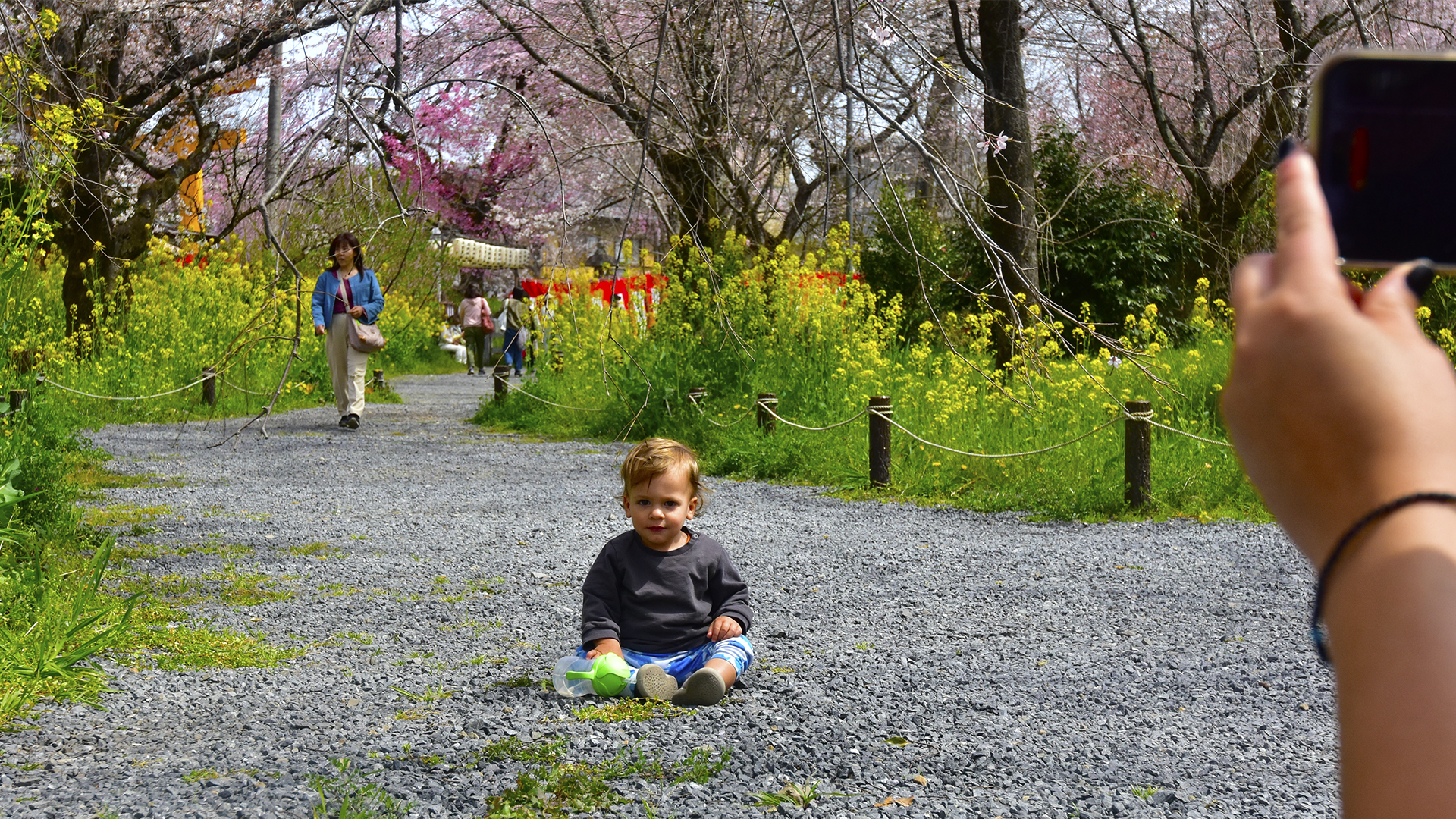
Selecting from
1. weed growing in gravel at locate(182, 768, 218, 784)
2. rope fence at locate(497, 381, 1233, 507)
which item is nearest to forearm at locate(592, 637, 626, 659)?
weed growing in gravel at locate(182, 768, 218, 784)

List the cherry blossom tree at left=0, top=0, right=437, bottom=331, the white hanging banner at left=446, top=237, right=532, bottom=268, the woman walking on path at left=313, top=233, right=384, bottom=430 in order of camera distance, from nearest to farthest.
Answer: the cherry blossom tree at left=0, top=0, right=437, bottom=331 < the woman walking on path at left=313, top=233, right=384, bottom=430 < the white hanging banner at left=446, top=237, right=532, bottom=268

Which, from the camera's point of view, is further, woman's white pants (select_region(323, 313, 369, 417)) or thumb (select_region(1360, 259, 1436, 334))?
woman's white pants (select_region(323, 313, 369, 417))

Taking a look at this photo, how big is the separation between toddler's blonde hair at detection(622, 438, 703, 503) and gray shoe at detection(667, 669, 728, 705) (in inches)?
23.7

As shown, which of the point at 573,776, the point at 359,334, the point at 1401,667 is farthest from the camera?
the point at 359,334

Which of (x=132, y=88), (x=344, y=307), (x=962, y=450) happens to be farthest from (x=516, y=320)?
(x=962, y=450)

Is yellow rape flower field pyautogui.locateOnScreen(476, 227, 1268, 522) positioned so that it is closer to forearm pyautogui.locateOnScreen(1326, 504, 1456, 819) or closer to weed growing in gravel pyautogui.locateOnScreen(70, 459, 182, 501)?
weed growing in gravel pyautogui.locateOnScreen(70, 459, 182, 501)

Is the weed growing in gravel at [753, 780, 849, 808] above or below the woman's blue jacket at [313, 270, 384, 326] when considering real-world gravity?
below

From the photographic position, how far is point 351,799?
2.47 m

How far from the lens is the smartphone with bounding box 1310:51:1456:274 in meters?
0.61

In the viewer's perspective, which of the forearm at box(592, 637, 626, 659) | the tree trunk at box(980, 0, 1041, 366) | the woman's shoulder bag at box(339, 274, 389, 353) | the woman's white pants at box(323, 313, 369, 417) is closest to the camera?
the forearm at box(592, 637, 626, 659)

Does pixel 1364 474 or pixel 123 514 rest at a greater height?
pixel 1364 474

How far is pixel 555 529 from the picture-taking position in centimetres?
643

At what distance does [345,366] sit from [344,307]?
1.90 ft

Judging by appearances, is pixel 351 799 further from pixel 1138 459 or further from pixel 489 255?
pixel 489 255
